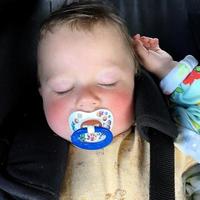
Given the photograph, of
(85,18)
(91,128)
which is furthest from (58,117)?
(85,18)

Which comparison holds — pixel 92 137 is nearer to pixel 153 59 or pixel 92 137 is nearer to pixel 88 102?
pixel 88 102

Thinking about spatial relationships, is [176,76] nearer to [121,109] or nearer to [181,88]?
[181,88]

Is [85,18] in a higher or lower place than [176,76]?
higher

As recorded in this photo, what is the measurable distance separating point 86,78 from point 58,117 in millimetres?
105

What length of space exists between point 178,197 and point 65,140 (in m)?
0.29

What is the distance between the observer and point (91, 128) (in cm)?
122

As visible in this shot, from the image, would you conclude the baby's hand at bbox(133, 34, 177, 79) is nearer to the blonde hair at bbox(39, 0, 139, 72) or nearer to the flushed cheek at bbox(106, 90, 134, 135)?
the blonde hair at bbox(39, 0, 139, 72)

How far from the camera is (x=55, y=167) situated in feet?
4.11

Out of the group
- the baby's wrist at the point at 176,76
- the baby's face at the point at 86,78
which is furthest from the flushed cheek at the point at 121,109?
the baby's wrist at the point at 176,76

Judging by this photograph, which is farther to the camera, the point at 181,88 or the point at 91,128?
the point at 181,88

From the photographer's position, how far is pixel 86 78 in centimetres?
125

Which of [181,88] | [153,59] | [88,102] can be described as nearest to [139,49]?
[153,59]

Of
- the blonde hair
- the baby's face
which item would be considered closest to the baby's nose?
the baby's face

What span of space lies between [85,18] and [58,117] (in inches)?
9.4
